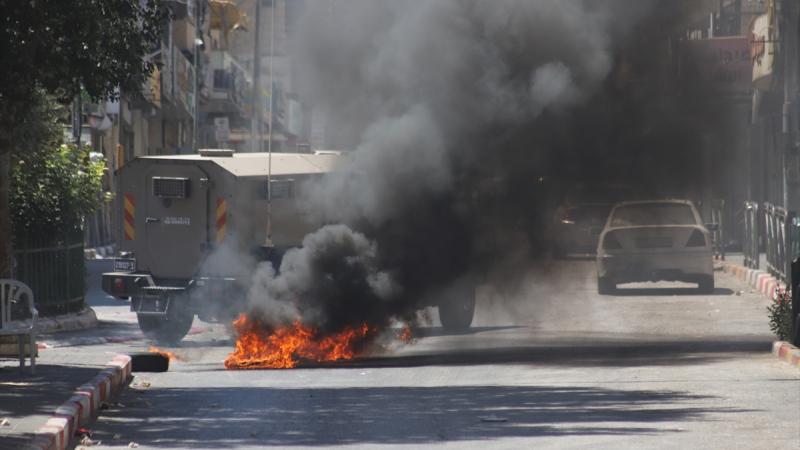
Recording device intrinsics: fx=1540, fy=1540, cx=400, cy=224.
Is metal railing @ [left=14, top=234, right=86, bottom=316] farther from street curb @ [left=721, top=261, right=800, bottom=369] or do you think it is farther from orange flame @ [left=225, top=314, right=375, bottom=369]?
street curb @ [left=721, top=261, right=800, bottom=369]

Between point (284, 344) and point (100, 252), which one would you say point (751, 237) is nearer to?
point (284, 344)

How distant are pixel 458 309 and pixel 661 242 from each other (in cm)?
595

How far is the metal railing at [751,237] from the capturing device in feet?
89.0

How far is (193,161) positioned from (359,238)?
3369 millimetres

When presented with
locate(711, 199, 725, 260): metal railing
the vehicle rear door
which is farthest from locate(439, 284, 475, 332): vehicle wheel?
locate(711, 199, 725, 260): metal railing

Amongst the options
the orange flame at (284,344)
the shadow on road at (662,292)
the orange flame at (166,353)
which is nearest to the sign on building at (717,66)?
the shadow on road at (662,292)

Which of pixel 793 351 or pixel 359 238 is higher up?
pixel 359 238

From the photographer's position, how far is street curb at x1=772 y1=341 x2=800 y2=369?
45.8 feet

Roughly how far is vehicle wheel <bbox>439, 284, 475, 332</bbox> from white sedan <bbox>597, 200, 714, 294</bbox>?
17.3 ft

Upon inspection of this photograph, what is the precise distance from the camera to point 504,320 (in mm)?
19766

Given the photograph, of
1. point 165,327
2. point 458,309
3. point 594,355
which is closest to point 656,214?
point 458,309

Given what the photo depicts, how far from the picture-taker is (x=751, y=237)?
91.0ft

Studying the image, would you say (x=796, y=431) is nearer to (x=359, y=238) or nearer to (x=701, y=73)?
(x=359, y=238)

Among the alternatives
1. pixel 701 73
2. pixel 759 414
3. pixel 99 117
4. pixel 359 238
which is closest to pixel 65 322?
pixel 359 238
